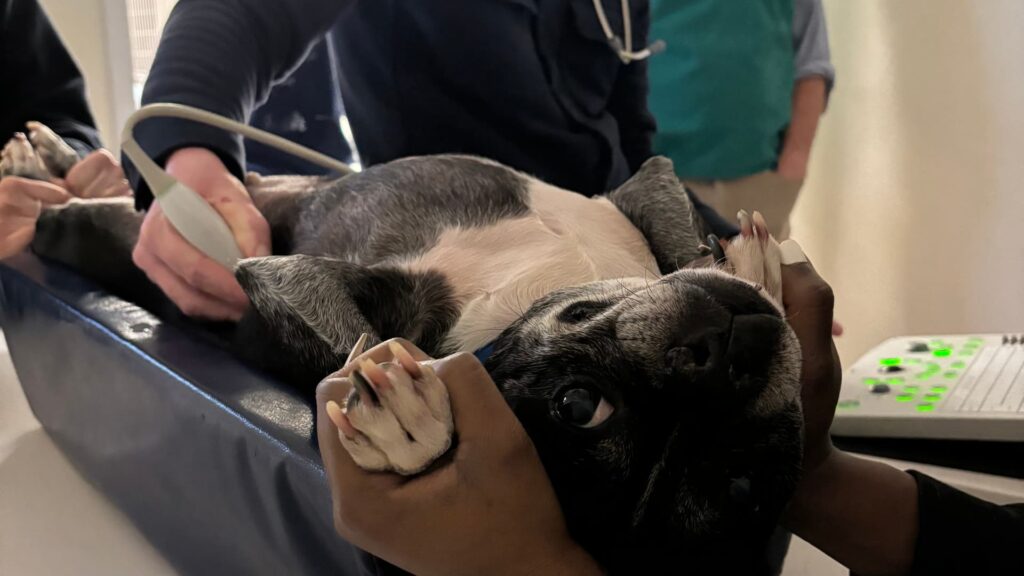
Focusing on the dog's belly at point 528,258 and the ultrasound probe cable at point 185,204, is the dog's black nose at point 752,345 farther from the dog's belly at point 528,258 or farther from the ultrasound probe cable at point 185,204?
the ultrasound probe cable at point 185,204

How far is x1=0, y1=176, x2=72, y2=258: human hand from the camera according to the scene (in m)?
1.17

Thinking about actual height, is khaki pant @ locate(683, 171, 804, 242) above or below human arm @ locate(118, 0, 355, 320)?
below

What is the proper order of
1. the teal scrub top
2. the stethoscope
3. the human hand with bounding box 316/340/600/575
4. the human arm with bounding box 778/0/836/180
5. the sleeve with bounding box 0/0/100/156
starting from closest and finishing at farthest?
the human hand with bounding box 316/340/600/575
the stethoscope
the sleeve with bounding box 0/0/100/156
the teal scrub top
the human arm with bounding box 778/0/836/180

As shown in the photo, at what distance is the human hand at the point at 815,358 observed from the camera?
2.24 feet

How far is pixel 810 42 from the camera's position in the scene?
7.94 ft

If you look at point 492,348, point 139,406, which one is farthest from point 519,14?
point 139,406

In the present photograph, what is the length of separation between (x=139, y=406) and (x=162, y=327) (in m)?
0.09

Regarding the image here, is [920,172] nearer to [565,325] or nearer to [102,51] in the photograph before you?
[565,325]

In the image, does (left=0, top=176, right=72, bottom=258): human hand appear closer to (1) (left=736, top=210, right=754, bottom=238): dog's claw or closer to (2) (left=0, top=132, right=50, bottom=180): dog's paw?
(2) (left=0, top=132, right=50, bottom=180): dog's paw

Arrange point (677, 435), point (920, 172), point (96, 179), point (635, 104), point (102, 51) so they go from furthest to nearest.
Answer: point (102, 51)
point (920, 172)
point (635, 104)
point (96, 179)
point (677, 435)

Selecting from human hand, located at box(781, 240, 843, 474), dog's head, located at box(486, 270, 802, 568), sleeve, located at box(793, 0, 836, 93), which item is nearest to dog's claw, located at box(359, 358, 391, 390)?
dog's head, located at box(486, 270, 802, 568)

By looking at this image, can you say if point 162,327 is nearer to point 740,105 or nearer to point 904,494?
point 904,494

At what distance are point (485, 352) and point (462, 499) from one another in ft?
1.10

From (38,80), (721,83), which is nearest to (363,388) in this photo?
(38,80)
